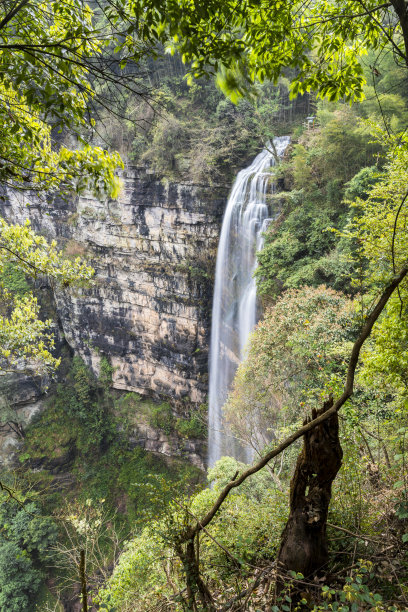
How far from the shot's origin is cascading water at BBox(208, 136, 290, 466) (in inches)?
489

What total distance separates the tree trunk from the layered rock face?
42.4 feet

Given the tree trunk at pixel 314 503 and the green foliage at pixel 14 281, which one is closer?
the tree trunk at pixel 314 503

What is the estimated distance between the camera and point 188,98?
637 inches

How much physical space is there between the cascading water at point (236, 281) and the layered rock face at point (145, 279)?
82cm

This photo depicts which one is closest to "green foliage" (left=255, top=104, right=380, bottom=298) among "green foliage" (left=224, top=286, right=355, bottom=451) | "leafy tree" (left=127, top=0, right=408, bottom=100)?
"green foliage" (left=224, top=286, right=355, bottom=451)

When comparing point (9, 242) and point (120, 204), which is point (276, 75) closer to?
point (9, 242)

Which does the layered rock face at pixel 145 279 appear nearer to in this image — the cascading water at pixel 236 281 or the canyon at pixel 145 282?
the canyon at pixel 145 282

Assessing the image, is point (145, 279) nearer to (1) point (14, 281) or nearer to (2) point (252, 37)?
(1) point (14, 281)

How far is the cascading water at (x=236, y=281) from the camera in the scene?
12.4 m

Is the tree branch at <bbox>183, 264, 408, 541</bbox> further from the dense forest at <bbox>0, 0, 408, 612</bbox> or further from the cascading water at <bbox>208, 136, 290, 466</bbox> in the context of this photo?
the cascading water at <bbox>208, 136, 290, 466</bbox>

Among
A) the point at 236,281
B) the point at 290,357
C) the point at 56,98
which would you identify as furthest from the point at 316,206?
the point at 56,98

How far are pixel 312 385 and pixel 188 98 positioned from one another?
1506 cm

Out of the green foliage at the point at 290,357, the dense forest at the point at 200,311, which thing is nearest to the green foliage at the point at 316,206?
the dense forest at the point at 200,311

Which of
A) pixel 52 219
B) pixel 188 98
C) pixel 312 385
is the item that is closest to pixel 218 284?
pixel 312 385
